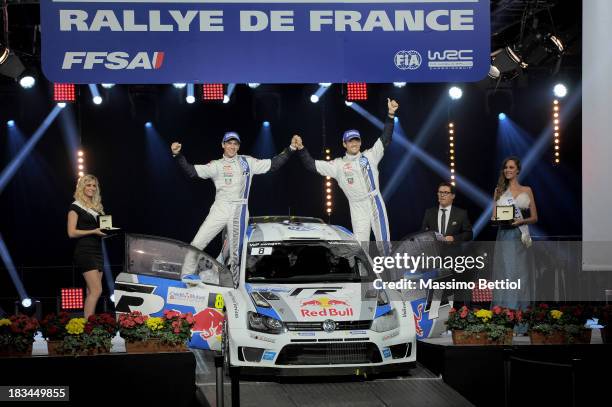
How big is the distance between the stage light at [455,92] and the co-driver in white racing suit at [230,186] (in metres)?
5.02

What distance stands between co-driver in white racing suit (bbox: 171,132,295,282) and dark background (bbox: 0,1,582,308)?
3.42 metres

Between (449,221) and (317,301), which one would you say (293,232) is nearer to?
(317,301)

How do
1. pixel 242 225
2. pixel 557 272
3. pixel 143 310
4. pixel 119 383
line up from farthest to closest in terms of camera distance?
1. pixel 557 272
2. pixel 242 225
3. pixel 143 310
4. pixel 119 383

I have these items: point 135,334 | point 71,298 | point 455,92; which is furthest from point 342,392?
point 455,92

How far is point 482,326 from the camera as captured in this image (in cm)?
902

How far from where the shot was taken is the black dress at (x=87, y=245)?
10.5 metres

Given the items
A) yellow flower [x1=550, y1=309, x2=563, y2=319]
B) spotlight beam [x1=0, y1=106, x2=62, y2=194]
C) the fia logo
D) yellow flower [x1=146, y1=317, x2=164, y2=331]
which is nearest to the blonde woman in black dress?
yellow flower [x1=146, y1=317, x2=164, y2=331]

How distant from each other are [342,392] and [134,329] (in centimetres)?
198

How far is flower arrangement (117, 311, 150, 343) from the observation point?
28.6 ft

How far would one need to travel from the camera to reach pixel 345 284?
9258mm

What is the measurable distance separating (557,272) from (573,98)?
3.25 m

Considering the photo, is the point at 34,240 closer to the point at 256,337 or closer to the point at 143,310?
the point at 143,310

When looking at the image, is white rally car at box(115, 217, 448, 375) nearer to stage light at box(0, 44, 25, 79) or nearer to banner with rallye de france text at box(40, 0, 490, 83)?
banner with rallye de france text at box(40, 0, 490, 83)

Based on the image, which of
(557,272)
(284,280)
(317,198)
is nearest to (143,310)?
(284,280)
